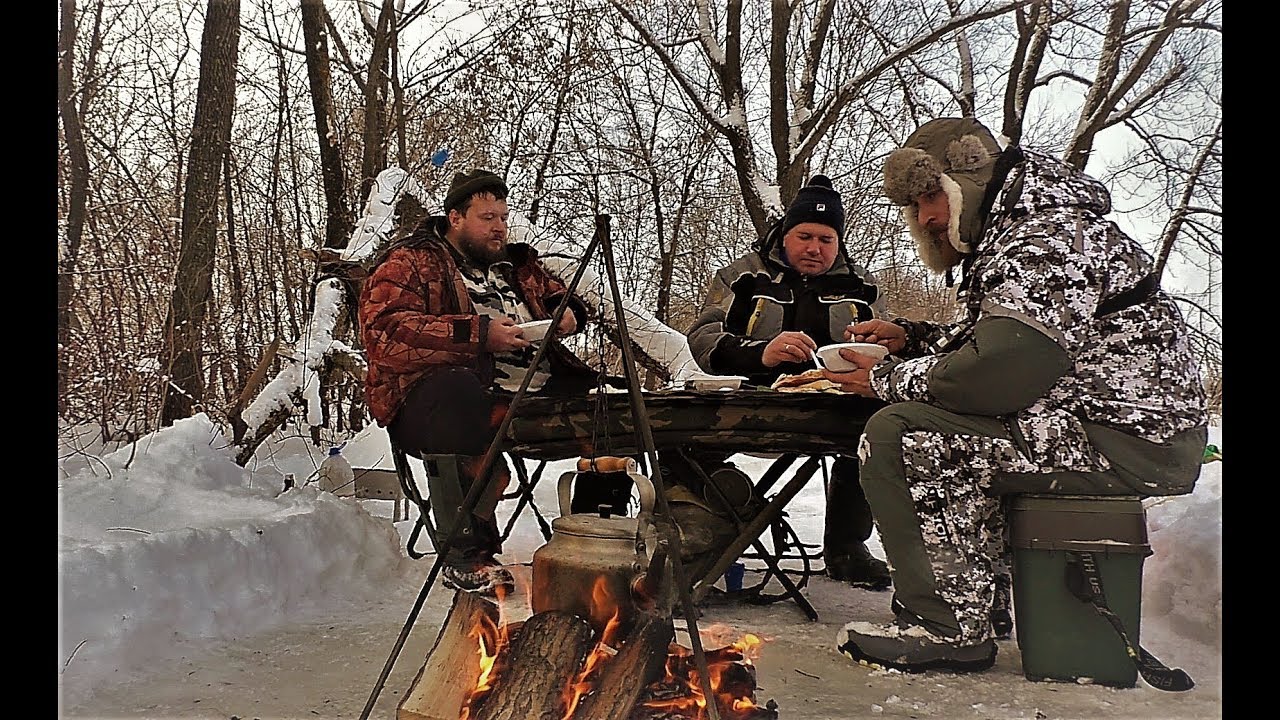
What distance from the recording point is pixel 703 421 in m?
2.53

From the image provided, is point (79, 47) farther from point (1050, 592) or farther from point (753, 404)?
point (1050, 592)

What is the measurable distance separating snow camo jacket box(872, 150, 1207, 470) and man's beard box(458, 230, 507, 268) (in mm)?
2049

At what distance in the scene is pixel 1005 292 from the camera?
2240mm

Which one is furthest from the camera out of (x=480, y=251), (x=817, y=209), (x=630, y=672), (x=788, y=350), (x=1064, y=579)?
(x=480, y=251)

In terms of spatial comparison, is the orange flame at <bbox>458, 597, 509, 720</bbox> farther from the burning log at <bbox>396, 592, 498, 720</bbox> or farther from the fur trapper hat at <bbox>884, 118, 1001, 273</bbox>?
the fur trapper hat at <bbox>884, 118, 1001, 273</bbox>

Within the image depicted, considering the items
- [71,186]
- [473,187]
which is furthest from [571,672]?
[71,186]

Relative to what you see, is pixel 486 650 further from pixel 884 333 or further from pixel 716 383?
pixel 884 333

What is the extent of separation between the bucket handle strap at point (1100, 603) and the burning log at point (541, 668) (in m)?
1.31

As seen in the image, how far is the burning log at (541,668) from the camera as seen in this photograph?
1.82 m

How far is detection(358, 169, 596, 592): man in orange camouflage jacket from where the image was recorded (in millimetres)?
3207

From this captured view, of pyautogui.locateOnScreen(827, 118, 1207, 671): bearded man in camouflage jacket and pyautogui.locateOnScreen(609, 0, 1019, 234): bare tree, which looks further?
pyautogui.locateOnScreen(609, 0, 1019, 234): bare tree

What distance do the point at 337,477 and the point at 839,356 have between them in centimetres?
308

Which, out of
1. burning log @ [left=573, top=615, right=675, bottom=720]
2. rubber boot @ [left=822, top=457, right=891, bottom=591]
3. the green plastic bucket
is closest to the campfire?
burning log @ [left=573, top=615, right=675, bottom=720]
